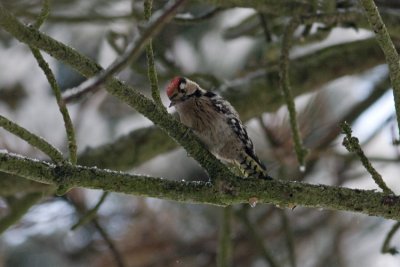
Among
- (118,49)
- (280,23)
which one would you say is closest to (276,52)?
(280,23)

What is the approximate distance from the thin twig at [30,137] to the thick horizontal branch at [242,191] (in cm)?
3

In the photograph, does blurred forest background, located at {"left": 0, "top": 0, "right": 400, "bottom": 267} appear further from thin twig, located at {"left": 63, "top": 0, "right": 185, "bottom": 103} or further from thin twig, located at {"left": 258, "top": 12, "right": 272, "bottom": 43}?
thin twig, located at {"left": 63, "top": 0, "right": 185, "bottom": 103}

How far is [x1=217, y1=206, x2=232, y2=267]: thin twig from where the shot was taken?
3045 mm

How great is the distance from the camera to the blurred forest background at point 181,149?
11.7ft

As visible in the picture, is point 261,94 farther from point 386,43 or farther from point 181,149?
point 386,43

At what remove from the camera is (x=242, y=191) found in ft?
6.26

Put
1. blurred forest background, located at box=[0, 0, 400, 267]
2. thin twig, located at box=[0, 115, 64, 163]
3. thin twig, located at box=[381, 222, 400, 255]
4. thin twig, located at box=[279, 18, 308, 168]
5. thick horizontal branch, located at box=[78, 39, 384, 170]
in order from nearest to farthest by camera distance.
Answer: thin twig, located at box=[0, 115, 64, 163] < thin twig, located at box=[381, 222, 400, 255] < thin twig, located at box=[279, 18, 308, 168] < thick horizontal branch, located at box=[78, 39, 384, 170] < blurred forest background, located at box=[0, 0, 400, 267]

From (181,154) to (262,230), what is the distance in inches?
31.4

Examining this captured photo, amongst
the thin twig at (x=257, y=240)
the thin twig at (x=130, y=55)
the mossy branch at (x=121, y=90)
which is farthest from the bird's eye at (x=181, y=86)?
the thin twig at (x=130, y=55)

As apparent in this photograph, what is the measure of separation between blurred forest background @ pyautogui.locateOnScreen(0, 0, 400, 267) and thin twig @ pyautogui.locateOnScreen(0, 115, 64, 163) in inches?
53.5

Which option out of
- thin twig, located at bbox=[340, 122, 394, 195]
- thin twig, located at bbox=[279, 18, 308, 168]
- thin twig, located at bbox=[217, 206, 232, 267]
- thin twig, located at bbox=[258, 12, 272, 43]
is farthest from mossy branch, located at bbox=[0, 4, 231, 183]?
thin twig, located at bbox=[258, 12, 272, 43]

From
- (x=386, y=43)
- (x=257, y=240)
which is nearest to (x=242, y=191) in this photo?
(x=386, y=43)

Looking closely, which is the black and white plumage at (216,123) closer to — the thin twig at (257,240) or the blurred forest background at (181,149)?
the blurred forest background at (181,149)

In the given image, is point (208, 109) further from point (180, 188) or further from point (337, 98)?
point (337, 98)
